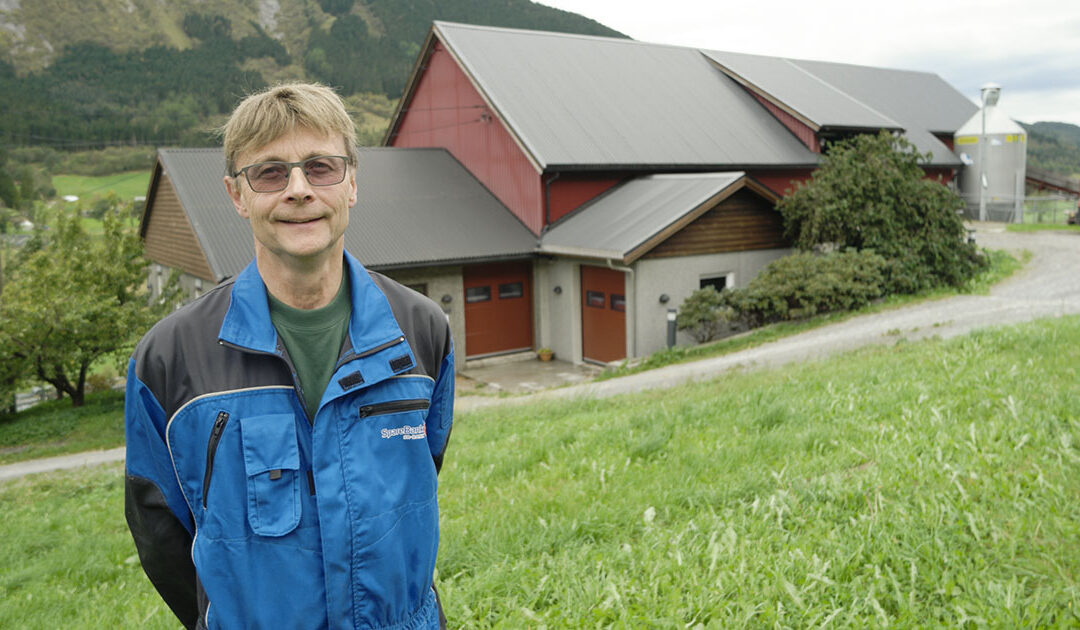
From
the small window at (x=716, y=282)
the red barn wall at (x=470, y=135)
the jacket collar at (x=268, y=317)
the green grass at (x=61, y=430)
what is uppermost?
the red barn wall at (x=470, y=135)

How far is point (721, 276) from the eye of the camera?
766 inches

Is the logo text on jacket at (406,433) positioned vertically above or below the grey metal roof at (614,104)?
below

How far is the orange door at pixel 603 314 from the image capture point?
60.4ft

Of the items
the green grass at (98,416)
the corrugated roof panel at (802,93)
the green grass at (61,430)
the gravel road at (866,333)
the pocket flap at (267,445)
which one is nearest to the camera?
the pocket flap at (267,445)

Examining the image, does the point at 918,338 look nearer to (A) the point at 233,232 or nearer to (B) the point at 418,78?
(A) the point at 233,232

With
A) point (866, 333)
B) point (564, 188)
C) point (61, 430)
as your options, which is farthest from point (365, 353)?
point (564, 188)

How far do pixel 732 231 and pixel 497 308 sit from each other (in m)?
6.06

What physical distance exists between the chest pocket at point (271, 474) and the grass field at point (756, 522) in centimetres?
185

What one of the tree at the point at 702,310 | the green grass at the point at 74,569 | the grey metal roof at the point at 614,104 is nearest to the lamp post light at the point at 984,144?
the grey metal roof at the point at 614,104

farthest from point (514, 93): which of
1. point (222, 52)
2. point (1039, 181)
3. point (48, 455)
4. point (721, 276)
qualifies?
point (222, 52)

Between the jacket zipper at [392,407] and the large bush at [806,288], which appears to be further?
the large bush at [806,288]

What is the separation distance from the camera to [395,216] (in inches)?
789

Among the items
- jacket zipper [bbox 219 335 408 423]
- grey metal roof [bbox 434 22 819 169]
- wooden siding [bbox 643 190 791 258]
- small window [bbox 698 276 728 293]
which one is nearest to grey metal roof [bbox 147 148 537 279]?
grey metal roof [bbox 434 22 819 169]

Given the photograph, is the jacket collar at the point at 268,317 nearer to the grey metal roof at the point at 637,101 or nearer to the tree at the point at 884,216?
the grey metal roof at the point at 637,101
